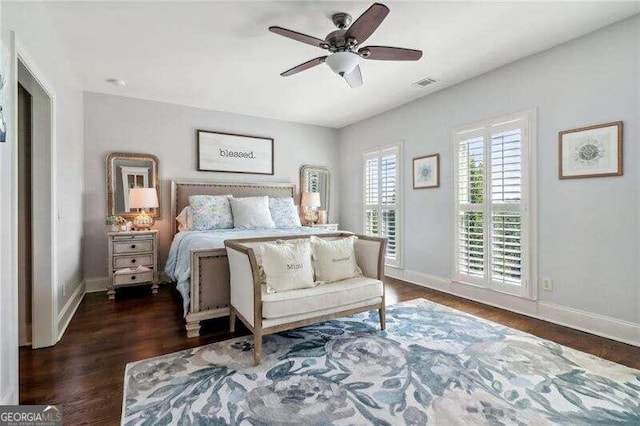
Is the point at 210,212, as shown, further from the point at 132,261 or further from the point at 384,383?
the point at 384,383

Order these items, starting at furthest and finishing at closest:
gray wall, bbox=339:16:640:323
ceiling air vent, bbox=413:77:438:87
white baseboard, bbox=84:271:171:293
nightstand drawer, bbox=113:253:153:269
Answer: white baseboard, bbox=84:271:171:293 → nightstand drawer, bbox=113:253:153:269 → ceiling air vent, bbox=413:77:438:87 → gray wall, bbox=339:16:640:323

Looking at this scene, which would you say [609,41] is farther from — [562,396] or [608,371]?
[562,396]

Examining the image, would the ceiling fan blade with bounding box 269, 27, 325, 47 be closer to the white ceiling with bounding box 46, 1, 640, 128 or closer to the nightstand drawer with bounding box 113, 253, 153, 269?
the white ceiling with bounding box 46, 1, 640, 128

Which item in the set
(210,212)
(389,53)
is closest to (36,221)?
(210,212)

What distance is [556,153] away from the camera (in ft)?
9.64

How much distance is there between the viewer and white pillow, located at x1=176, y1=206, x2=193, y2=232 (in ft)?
13.8

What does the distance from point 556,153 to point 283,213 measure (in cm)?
334

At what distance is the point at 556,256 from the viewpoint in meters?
2.96

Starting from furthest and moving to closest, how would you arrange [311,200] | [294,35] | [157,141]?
1. [311,200]
2. [157,141]
3. [294,35]

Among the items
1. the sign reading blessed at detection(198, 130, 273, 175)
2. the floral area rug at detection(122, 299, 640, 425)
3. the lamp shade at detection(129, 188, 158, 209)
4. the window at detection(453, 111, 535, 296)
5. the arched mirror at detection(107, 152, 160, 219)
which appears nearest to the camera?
the floral area rug at detection(122, 299, 640, 425)

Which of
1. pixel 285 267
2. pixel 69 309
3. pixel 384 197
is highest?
pixel 384 197

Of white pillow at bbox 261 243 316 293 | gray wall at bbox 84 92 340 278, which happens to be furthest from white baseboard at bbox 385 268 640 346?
gray wall at bbox 84 92 340 278

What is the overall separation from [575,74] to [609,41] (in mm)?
299

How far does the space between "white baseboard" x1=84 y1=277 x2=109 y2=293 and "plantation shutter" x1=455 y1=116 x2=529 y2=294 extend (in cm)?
457
